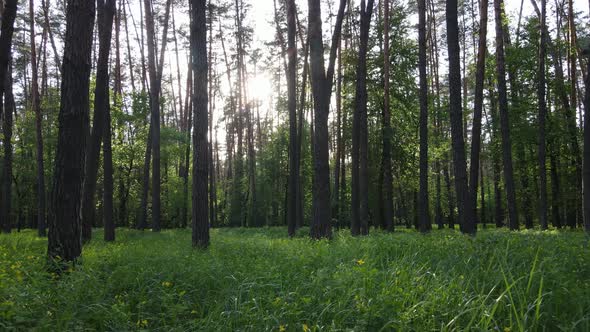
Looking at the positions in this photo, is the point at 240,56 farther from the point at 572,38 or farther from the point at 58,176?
the point at 58,176

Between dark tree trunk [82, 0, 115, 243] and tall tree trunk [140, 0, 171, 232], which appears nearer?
dark tree trunk [82, 0, 115, 243]

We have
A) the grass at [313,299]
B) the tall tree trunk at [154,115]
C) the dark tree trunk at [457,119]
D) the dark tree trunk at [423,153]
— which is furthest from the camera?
the tall tree trunk at [154,115]

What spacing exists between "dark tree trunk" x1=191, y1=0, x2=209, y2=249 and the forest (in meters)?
0.04

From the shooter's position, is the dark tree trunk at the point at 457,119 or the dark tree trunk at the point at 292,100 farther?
the dark tree trunk at the point at 292,100

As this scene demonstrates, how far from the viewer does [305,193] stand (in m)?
33.3

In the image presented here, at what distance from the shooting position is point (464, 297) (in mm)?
3312

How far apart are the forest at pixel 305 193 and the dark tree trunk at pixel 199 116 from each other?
0.15 ft

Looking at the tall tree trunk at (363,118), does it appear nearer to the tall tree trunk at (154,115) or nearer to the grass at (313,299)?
the grass at (313,299)

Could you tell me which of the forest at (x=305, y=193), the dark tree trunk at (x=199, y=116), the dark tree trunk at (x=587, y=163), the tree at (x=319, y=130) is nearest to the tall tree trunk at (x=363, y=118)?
the forest at (x=305, y=193)

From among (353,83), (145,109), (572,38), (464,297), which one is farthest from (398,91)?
(464,297)

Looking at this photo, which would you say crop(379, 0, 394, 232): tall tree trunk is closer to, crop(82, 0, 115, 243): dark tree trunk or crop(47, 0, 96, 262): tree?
crop(82, 0, 115, 243): dark tree trunk

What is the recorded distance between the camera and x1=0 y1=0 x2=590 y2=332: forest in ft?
11.3

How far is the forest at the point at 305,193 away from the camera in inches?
135

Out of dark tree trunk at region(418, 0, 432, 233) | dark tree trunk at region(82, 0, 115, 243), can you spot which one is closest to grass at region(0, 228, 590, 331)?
dark tree trunk at region(82, 0, 115, 243)
